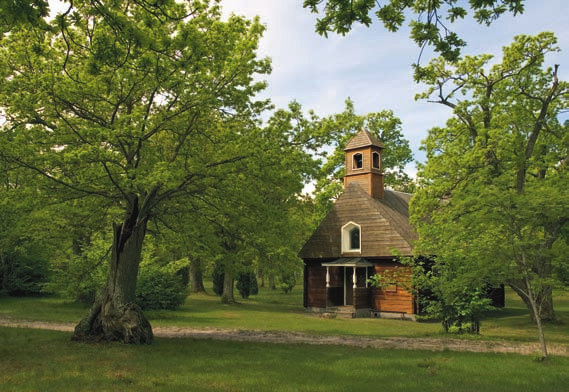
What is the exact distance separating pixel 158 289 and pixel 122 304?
11.2m

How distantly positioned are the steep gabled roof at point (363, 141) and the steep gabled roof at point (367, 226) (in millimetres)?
2554

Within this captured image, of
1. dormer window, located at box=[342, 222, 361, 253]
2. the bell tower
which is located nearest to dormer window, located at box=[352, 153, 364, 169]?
the bell tower

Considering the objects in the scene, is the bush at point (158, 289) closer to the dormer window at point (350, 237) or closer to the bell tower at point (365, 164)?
the dormer window at point (350, 237)

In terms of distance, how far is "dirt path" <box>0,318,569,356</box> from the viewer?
14385 millimetres

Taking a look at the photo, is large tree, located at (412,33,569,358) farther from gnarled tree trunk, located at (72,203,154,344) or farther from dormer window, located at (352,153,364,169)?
gnarled tree trunk, located at (72,203,154,344)

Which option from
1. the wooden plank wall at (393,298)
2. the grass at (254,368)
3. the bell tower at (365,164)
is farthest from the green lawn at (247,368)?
the bell tower at (365,164)

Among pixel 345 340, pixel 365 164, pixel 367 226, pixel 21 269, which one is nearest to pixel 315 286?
pixel 367 226

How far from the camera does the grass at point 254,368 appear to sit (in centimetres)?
876

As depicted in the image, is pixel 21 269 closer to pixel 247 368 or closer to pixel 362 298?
pixel 362 298

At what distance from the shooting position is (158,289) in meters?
24.8

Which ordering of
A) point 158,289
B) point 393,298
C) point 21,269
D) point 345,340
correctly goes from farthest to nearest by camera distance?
point 21,269, point 393,298, point 158,289, point 345,340

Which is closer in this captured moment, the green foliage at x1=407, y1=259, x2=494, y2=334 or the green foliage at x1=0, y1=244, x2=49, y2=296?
the green foliage at x1=407, y1=259, x2=494, y2=334

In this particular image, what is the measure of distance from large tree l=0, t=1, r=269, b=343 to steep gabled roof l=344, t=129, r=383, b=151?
51.4 ft

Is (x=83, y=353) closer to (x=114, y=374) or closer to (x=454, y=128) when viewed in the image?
(x=114, y=374)
